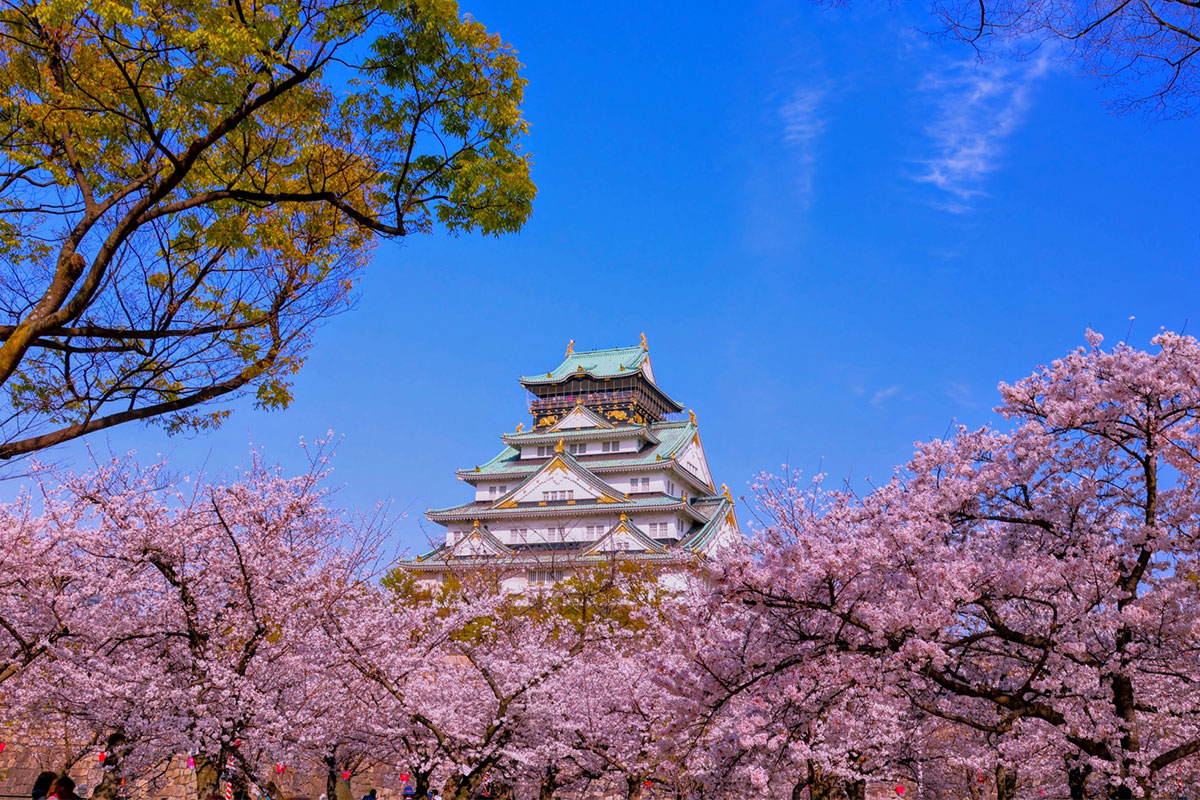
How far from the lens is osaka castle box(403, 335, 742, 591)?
Answer: 135ft

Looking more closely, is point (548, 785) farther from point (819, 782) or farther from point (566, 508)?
point (566, 508)

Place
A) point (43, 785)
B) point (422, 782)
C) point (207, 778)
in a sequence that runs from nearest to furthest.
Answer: point (43, 785) < point (207, 778) < point (422, 782)

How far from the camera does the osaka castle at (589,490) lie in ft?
135

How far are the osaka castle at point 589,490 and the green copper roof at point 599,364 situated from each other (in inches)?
4.5

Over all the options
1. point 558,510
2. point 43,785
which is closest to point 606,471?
point 558,510

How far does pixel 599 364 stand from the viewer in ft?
181

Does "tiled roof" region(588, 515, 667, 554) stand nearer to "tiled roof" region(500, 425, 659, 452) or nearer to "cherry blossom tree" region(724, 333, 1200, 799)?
"tiled roof" region(500, 425, 659, 452)

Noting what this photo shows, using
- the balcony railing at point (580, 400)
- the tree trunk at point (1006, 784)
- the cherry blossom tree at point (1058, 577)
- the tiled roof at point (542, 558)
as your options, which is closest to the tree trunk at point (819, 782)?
the tree trunk at point (1006, 784)

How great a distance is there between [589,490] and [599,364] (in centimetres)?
1272

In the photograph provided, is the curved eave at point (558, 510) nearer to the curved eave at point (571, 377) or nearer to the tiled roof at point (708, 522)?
the tiled roof at point (708, 522)

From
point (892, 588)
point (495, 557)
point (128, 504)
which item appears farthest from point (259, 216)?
point (495, 557)

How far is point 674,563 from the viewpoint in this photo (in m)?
37.9

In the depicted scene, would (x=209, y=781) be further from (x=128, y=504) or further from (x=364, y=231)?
(x=364, y=231)

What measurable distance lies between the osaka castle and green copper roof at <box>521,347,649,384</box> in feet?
0.38
